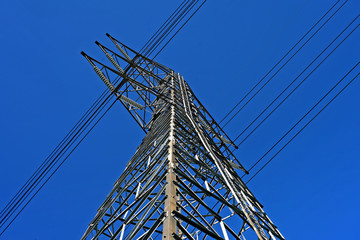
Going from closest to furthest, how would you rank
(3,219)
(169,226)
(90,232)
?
(169,226)
(90,232)
(3,219)

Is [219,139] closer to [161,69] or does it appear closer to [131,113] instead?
[131,113]

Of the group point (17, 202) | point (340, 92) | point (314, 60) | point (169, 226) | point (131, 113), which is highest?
point (314, 60)

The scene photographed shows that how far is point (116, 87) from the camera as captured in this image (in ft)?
34.6

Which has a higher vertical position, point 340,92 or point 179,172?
point 340,92

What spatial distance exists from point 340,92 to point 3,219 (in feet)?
39.8

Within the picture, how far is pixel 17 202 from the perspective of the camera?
10.7 metres

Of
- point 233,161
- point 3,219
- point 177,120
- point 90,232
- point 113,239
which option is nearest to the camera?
point 113,239

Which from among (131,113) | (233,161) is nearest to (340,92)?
(233,161)

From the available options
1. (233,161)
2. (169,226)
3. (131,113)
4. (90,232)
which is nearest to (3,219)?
(131,113)

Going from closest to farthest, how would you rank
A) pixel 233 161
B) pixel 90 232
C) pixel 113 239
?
1. pixel 113 239
2. pixel 90 232
3. pixel 233 161

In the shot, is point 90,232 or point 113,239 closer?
point 113,239

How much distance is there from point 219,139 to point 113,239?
20.9ft

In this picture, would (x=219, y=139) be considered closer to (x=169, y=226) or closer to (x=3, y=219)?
(x=169, y=226)

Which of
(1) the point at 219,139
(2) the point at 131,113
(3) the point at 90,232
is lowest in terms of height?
(3) the point at 90,232
